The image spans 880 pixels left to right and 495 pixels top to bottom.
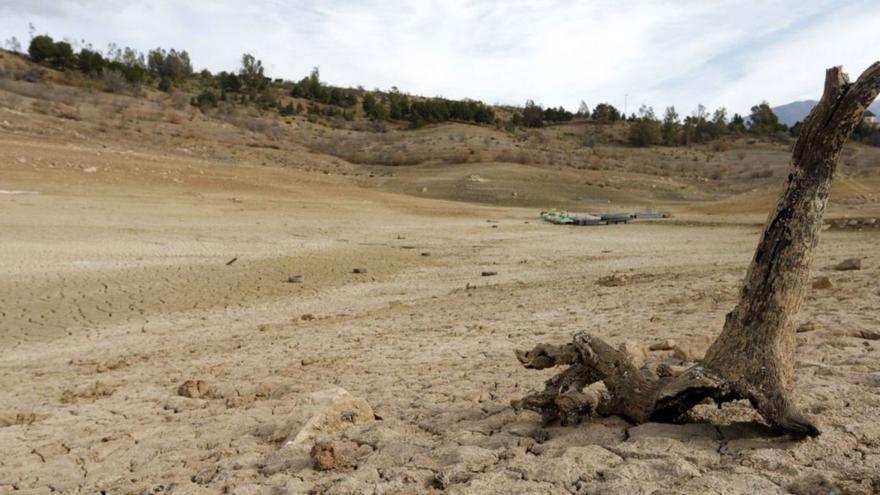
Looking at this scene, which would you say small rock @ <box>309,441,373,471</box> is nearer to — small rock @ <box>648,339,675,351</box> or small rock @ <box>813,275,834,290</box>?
small rock @ <box>648,339,675,351</box>

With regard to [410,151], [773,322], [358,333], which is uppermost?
[410,151]

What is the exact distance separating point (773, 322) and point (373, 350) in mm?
3778

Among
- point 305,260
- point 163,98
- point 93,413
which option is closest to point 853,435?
point 93,413

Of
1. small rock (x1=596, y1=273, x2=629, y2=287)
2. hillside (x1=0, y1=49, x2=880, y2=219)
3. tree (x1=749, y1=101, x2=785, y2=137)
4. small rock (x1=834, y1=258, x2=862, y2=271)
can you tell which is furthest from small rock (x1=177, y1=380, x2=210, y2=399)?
tree (x1=749, y1=101, x2=785, y2=137)

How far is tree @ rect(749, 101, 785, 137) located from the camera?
51.5 m

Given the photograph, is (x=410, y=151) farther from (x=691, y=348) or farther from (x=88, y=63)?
(x=691, y=348)

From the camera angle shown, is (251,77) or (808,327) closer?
(808,327)

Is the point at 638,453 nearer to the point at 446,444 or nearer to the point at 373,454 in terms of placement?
the point at 446,444

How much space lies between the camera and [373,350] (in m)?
5.93

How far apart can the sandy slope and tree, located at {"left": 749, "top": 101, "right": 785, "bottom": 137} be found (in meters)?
39.9

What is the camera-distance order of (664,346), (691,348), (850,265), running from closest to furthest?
(691,348)
(664,346)
(850,265)

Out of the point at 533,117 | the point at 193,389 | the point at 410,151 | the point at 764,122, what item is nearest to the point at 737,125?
the point at 764,122

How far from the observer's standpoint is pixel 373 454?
3029 mm

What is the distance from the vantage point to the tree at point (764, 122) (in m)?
51.5
